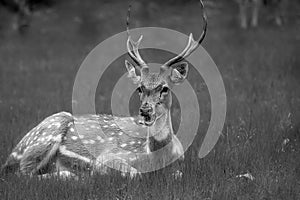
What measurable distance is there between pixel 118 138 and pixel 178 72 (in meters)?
1.19

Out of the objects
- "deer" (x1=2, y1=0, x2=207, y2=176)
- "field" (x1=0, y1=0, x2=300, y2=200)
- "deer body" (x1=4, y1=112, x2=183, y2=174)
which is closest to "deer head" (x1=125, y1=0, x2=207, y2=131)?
"deer" (x1=2, y1=0, x2=207, y2=176)

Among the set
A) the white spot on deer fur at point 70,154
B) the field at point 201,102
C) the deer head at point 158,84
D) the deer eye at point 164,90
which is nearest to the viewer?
the field at point 201,102

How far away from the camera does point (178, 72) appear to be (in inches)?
250

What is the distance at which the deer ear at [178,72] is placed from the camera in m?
6.36

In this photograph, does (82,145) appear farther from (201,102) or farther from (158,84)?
(201,102)

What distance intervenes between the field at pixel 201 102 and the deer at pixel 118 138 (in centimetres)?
37

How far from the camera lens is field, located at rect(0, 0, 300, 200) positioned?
5367 mm

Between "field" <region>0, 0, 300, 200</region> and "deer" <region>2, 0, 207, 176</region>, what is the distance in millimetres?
375

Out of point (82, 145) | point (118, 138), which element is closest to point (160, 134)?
point (118, 138)

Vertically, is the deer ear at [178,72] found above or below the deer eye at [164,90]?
above

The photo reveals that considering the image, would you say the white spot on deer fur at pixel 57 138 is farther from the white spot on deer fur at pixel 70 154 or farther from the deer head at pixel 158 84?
the deer head at pixel 158 84

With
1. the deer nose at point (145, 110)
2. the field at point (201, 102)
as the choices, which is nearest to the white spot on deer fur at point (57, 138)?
the field at point (201, 102)

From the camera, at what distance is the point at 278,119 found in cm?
785

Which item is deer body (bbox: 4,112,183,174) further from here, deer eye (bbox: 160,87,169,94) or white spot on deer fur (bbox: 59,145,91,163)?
deer eye (bbox: 160,87,169,94)
